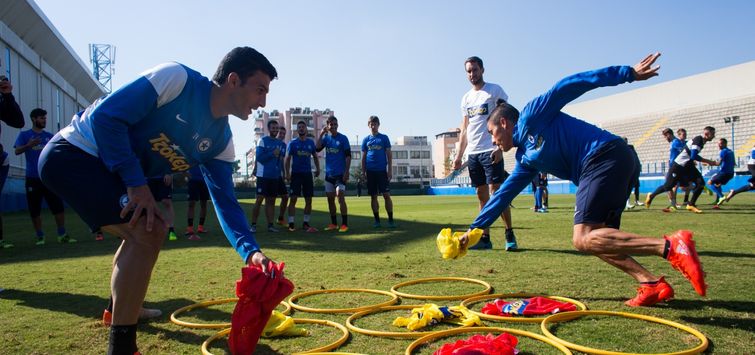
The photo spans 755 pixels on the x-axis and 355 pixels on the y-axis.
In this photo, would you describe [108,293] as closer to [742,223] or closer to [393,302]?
[393,302]

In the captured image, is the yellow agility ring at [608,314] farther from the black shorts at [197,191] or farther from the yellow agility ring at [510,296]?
the black shorts at [197,191]

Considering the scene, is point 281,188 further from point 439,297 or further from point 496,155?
point 439,297

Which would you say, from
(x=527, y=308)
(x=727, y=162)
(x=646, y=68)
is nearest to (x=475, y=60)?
(x=646, y=68)

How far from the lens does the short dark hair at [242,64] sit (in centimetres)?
320

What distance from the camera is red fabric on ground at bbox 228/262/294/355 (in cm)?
284

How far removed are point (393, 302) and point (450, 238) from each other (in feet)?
2.39

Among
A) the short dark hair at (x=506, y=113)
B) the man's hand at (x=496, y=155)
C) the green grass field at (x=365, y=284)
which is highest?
the short dark hair at (x=506, y=113)

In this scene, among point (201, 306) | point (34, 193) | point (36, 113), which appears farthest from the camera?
point (34, 193)

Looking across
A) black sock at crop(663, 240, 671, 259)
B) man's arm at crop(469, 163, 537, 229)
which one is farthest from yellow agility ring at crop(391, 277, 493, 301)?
black sock at crop(663, 240, 671, 259)

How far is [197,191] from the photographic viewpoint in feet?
37.3

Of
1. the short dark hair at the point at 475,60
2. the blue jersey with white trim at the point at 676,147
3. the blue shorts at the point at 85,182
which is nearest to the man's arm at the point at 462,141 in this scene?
the short dark hair at the point at 475,60

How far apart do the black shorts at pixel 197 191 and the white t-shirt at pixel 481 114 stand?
6010mm

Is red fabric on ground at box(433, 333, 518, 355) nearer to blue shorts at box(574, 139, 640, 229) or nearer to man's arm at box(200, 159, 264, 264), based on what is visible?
man's arm at box(200, 159, 264, 264)

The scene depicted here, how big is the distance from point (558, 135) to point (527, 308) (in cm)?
144
